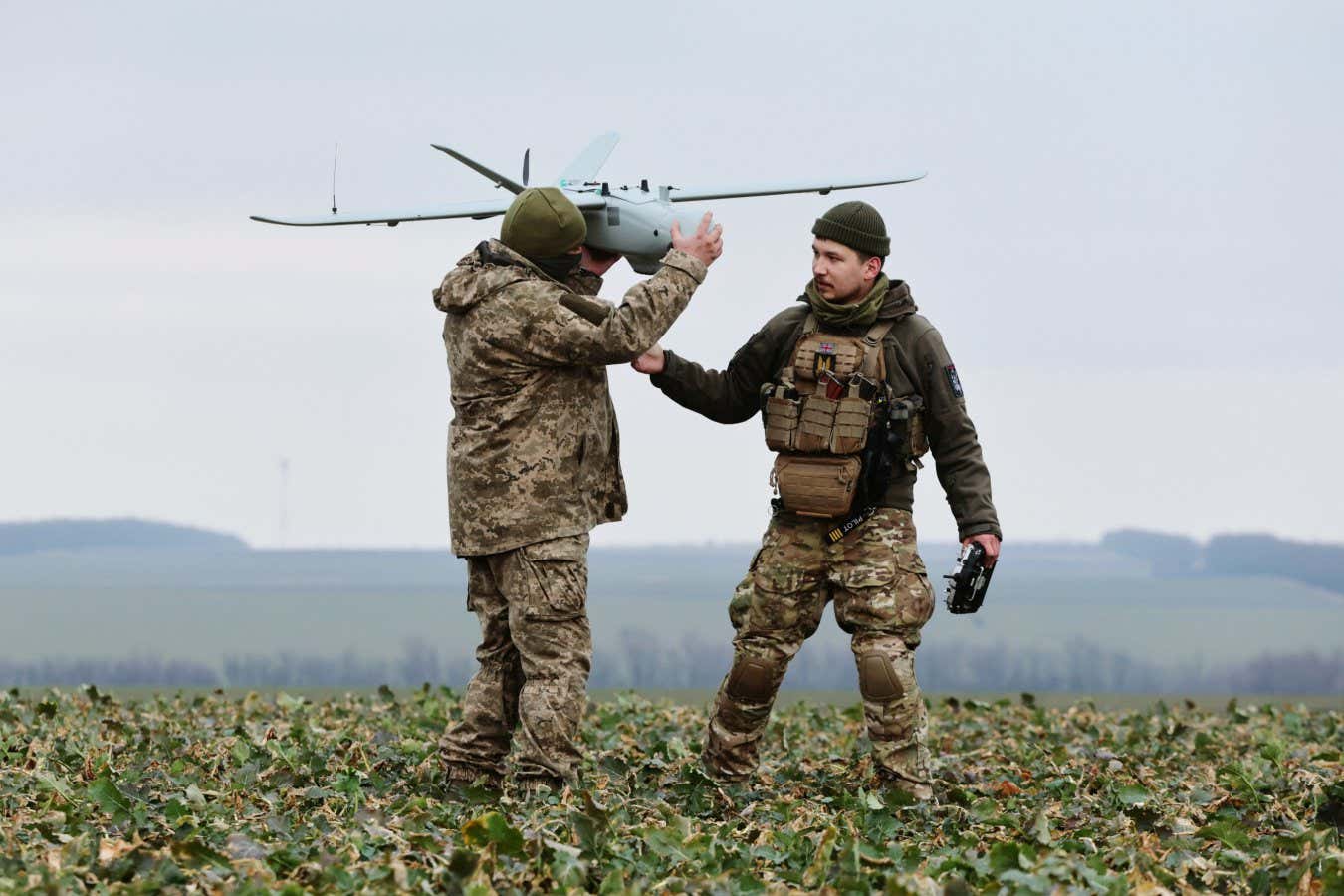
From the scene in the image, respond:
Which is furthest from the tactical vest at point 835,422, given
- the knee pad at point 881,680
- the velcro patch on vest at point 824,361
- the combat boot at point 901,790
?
the combat boot at point 901,790

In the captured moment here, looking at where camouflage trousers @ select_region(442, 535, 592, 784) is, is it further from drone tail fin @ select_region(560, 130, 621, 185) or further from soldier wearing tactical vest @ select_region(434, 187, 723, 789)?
drone tail fin @ select_region(560, 130, 621, 185)

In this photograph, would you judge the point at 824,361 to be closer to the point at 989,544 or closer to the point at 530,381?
the point at 989,544

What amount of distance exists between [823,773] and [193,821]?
3331 millimetres

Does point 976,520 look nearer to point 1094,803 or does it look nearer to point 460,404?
point 1094,803

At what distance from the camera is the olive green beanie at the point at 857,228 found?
7.94 meters

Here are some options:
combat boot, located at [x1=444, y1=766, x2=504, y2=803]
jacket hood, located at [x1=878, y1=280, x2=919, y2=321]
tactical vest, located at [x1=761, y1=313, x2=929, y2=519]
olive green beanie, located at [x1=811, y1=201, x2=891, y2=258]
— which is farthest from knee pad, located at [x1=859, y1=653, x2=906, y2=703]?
olive green beanie, located at [x1=811, y1=201, x2=891, y2=258]

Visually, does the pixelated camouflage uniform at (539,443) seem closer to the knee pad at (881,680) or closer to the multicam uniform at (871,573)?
the multicam uniform at (871,573)

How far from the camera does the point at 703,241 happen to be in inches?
297

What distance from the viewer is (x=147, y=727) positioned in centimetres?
1004

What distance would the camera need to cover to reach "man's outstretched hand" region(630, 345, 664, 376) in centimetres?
820

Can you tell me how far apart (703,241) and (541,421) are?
1.04 m

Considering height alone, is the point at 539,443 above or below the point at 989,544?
above

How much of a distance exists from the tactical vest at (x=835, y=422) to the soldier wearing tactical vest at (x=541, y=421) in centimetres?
78

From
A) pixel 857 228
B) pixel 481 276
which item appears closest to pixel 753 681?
pixel 857 228
